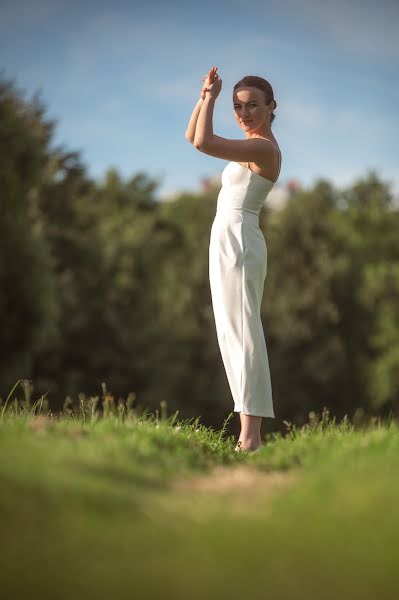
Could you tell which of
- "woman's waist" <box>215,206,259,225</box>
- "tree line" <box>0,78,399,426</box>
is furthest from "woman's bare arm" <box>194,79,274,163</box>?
"tree line" <box>0,78,399,426</box>

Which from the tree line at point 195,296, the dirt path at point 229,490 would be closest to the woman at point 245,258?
the dirt path at point 229,490

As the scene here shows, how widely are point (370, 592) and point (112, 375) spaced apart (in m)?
38.5

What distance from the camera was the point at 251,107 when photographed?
731 cm

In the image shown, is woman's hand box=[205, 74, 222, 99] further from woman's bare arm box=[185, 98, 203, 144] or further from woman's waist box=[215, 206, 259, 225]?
woman's waist box=[215, 206, 259, 225]

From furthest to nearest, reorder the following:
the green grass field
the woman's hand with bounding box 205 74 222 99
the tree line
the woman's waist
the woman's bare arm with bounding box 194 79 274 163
A: the tree line → the woman's waist → the woman's hand with bounding box 205 74 222 99 → the woman's bare arm with bounding box 194 79 274 163 → the green grass field

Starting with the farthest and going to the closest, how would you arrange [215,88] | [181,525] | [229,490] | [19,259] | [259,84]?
[19,259], [259,84], [215,88], [229,490], [181,525]

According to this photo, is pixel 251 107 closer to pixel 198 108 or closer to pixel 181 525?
pixel 198 108

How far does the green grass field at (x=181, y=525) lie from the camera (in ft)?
9.99

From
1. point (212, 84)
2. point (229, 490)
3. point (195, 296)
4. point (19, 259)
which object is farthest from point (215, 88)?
point (195, 296)

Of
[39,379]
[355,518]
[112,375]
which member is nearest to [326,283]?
[112,375]

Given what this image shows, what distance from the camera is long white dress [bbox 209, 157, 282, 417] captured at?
720 cm

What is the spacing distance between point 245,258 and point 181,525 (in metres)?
3.84

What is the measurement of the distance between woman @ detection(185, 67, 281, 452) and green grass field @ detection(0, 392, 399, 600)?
1925 millimetres

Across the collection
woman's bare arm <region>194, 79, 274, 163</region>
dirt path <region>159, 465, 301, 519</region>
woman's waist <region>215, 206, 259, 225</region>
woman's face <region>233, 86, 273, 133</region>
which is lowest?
dirt path <region>159, 465, 301, 519</region>
